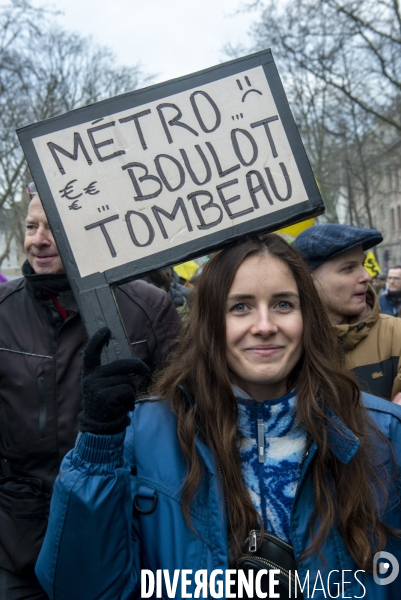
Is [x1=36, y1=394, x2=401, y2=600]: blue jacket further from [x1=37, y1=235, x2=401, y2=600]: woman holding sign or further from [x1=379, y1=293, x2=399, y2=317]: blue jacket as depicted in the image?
[x1=379, y1=293, x2=399, y2=317]: blue jacket

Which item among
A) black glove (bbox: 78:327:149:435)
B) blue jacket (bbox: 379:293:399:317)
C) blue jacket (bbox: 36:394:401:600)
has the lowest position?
blue jacket (bbox: 379:293:399:317)

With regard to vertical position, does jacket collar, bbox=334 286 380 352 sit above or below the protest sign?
below

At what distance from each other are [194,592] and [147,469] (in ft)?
1.06

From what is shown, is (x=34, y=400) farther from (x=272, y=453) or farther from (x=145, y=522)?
(x=272, y=453)

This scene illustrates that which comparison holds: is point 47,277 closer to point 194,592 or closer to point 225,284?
point 225,284

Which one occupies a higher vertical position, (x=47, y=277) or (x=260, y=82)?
(x=260, y=82)

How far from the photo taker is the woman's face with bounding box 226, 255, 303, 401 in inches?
69.6

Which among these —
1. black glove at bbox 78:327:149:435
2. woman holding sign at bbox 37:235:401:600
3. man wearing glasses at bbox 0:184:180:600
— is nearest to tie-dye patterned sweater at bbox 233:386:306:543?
woman holding sign at bbox 37:235:401:600

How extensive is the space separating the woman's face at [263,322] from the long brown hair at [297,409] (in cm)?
3

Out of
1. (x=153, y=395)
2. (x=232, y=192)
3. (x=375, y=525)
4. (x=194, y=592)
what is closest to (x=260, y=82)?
(x=232, y=192)

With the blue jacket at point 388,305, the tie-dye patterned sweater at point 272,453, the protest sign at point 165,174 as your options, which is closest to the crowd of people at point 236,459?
the tie-dye patterned sweater at point 272,453

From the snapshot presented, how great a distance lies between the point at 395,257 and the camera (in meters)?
50.1

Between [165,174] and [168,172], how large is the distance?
0.4 inches

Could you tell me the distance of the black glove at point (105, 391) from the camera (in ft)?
5.17
